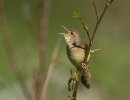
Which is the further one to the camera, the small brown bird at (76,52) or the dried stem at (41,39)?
the small brown bird at (76,52)

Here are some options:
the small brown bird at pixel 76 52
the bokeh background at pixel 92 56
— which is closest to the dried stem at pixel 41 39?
the small brown bird at pixel 76 52

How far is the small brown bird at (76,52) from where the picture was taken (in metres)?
3.17

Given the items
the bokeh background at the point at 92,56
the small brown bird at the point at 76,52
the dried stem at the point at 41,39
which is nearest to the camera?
the dried stem at the point at 41,39

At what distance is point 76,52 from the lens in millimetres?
3293

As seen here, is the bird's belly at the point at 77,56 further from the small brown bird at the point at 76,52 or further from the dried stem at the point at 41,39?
the dried stem at the point at 41,39

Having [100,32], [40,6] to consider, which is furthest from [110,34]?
[40,6]

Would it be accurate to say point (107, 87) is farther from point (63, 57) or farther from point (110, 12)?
point (110, 12)

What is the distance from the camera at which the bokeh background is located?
572cm

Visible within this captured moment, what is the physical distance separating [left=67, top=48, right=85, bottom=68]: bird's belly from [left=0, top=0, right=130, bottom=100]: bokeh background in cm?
151

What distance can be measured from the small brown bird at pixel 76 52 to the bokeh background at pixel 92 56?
4.03ft

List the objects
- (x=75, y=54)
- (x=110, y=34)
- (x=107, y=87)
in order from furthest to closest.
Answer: (x=110, y=34) < (x=107, y=87) < (x=75, y=54)

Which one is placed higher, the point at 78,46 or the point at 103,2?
the point at 103,2

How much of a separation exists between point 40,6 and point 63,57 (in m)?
3.57

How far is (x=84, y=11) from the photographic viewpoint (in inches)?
343
